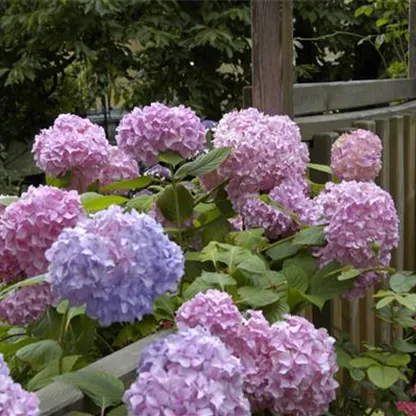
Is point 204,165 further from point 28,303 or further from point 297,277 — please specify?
point 28,303

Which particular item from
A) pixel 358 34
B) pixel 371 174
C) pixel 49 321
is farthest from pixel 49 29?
pixel 49 321

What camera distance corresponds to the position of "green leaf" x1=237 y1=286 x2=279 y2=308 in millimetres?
1074

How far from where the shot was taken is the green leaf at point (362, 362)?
1.25 meters

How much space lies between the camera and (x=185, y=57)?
5.58 metres

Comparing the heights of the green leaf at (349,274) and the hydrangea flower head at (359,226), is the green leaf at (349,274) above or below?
below

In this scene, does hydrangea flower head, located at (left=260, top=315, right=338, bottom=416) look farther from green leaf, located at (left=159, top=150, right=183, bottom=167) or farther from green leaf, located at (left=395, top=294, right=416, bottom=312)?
green leaf, located at (left=159, top=150, right=183, bottom=167)

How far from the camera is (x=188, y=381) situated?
704 mm

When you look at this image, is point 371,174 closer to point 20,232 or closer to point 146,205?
point 146,205

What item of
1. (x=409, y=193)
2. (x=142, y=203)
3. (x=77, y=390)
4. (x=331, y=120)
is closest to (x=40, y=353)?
(x=77, y=390)

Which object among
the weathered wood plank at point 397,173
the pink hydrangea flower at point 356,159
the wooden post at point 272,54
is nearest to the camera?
the pink hydrangea flower at point 356,159

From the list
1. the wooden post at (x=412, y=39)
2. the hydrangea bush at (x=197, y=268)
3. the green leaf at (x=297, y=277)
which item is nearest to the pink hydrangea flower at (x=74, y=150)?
the hydrangea bush at (x=197, y=268)

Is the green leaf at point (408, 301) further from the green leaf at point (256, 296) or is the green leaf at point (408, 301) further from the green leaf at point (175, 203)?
the green leaf at point (175, 203)

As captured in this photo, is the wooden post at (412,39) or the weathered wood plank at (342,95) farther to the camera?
the wooden post at (412,39)

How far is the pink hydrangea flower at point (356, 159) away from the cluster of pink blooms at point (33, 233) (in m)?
0.63
